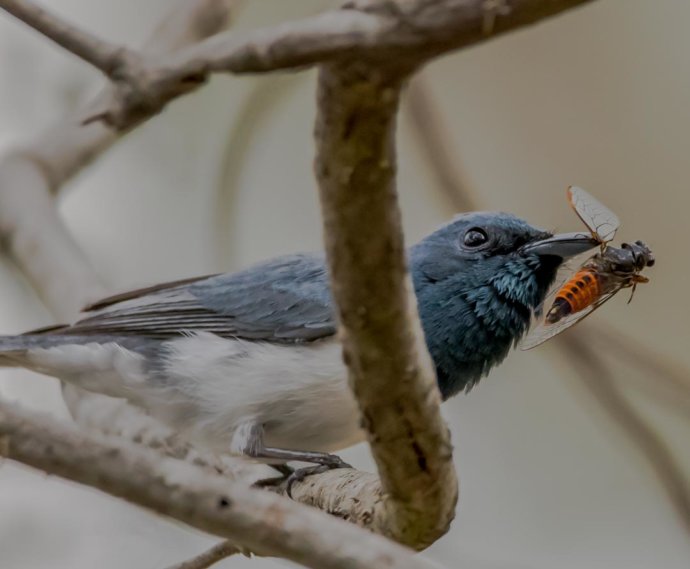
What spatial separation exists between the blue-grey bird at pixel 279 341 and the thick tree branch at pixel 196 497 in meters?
1.43

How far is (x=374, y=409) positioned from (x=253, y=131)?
349 centimetres

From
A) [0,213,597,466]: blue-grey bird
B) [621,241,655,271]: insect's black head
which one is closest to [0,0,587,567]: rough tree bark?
[0,213,597,466]: blue-grey bird

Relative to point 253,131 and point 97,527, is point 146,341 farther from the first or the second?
point 253,131

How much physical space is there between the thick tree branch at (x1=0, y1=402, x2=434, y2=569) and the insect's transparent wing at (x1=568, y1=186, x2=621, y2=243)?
72.4 inches

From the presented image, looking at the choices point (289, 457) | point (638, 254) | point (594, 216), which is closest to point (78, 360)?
point (289, 457)

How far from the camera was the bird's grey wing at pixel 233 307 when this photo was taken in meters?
3.52

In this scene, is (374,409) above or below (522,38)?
below

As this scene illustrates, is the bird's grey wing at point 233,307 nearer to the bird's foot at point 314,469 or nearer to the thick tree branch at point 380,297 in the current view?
the bird's foot at point 314,469

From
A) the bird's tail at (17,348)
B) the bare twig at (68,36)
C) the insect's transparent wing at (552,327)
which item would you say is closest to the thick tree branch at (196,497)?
the bare twig at (68,36)

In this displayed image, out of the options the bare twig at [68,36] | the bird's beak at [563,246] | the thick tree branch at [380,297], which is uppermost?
the bare twig at [68,36]

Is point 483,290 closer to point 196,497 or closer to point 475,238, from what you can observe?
point 475,238

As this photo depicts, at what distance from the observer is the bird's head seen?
328 centimetres

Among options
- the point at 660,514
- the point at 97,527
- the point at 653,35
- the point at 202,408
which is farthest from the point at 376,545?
the point at 653,35

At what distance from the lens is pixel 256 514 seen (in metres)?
1.75
